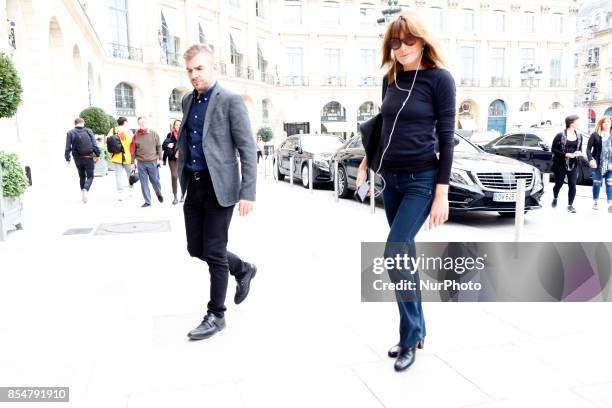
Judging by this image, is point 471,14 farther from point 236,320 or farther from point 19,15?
point 236,320

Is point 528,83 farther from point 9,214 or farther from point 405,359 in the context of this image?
point 405,359

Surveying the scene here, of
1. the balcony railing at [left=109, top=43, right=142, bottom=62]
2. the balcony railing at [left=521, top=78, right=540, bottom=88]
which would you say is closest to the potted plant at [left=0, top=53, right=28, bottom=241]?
the balcony railing at [left=109, top=43, right=142, bottom=62]

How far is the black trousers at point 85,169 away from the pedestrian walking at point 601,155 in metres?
9.49

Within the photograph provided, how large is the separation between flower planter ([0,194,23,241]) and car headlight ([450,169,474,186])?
6136 mm

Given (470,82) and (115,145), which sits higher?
Answer: (470,82)

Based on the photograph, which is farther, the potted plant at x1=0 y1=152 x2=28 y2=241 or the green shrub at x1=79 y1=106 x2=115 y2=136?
the green shrub at x1=79 y1=106 x2=115 y2=136

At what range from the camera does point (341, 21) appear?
143 ft

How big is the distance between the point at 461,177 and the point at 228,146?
195 inches

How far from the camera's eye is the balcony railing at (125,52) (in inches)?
1227

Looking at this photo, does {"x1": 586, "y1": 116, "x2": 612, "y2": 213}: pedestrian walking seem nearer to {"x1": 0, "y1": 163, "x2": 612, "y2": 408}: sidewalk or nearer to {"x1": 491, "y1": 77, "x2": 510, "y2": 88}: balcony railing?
{"x1": 0, "y1": 163, "x2": 612, "y2": 408}: sidewalk

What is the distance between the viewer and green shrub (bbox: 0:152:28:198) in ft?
22.9

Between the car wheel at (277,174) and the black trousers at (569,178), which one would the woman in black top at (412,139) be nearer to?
the black trousers at (569,178)

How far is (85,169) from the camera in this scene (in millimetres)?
10672

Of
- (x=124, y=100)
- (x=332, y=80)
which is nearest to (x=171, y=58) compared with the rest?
(x=124, y=100)
